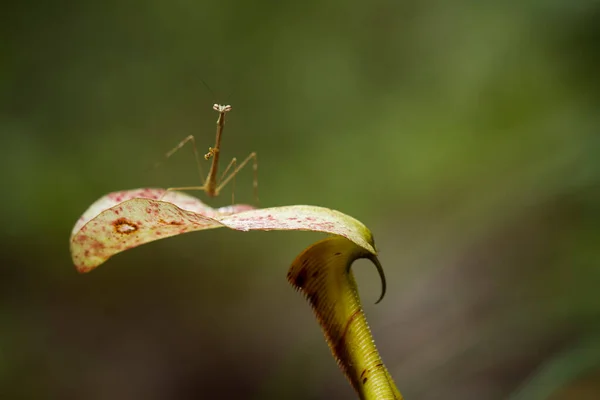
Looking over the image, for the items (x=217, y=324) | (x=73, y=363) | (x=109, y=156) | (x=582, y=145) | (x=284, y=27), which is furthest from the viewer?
(x=284, y=27)

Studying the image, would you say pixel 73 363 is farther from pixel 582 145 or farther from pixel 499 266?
pixel 582 145

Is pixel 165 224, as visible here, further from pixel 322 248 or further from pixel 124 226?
pixel 322 248

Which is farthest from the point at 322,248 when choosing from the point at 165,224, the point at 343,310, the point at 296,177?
the point at 296,177

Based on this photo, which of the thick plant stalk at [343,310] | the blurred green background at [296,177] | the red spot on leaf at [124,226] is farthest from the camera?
the blurred green background at [296,177]

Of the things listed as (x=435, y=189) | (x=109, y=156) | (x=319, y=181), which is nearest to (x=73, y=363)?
(x=109, y=156)

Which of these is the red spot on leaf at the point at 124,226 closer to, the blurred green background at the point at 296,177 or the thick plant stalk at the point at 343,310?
the thick plant stalk at the point at 343,310

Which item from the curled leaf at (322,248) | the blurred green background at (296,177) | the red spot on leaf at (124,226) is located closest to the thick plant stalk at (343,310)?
the curled leaf at (322,248)
